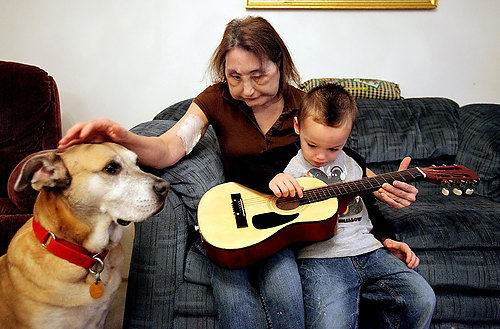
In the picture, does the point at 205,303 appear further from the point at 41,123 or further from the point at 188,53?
the point at 188,53

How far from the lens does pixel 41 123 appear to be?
1790 millimetres

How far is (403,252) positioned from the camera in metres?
1.29

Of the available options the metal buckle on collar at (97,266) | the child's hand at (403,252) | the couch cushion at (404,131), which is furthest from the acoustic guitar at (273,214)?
the couch cushion at (404,131)

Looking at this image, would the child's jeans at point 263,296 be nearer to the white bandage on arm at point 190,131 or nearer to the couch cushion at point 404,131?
the white bandage on arm at point 190,131

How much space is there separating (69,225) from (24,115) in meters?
1.07

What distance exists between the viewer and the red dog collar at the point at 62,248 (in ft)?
3.27

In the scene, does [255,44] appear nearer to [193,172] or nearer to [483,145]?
[193,172]

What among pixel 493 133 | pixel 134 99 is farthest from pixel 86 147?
pixel 493 133

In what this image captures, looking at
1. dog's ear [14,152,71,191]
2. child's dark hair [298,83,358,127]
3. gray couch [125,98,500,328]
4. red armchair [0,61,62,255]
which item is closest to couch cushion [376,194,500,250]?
gray couch [125,98,500,328]

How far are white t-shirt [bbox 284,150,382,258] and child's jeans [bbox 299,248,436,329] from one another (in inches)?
1.1

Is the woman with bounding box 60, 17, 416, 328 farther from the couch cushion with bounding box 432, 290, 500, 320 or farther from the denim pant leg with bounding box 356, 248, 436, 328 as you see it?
the couch cushion with bounding box 432, 290, 500, 320

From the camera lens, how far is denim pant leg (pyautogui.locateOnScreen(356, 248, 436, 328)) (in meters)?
1.13

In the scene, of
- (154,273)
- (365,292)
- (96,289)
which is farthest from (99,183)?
(365,292)

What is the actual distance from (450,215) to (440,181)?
451mm
